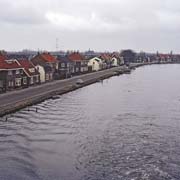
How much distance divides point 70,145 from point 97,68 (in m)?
73.8

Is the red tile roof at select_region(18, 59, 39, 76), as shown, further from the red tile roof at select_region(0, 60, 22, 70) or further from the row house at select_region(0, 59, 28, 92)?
the red tile roof at select_region(0, 60, 22, 70)

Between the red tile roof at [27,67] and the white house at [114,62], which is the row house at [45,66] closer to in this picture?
the red tile roof at [27,67]

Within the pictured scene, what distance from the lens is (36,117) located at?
3456 cm

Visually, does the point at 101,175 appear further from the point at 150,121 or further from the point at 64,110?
the point at 64,110

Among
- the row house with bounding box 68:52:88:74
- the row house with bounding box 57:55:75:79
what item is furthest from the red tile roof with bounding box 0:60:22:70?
the row house with bounding box 68:52:88:74

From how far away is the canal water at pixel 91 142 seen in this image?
20.4 metres

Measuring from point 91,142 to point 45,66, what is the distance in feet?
118

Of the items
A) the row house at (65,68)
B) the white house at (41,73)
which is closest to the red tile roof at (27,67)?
the white house at (41,73)

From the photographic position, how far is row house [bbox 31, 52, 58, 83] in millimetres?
57156

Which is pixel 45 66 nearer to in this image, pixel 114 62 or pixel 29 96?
pixel 29 96

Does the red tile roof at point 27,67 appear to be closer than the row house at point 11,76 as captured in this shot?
No

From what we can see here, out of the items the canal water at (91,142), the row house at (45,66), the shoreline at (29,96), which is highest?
the row house at (45,66)

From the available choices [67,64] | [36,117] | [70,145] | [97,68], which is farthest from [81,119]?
[97,68]

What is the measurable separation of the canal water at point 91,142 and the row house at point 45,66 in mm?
13651
